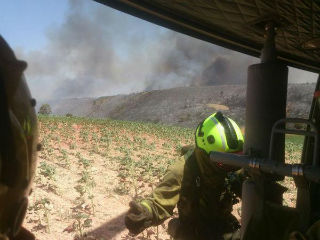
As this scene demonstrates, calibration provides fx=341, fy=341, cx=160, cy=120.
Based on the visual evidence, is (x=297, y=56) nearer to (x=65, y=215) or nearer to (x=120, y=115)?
(x=65, y=215)

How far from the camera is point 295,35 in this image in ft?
11.1

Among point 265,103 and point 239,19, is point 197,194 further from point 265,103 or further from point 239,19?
point 239,19

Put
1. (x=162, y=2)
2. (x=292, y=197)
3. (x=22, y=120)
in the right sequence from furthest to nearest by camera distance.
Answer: (x=292, y=197) → (x=162, y=2) → (x=22, y=120)

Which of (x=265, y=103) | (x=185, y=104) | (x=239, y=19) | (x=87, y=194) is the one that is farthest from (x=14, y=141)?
(x=185, y=104)

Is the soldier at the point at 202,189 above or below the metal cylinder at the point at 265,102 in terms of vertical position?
below

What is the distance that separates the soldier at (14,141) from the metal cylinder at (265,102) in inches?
75.0

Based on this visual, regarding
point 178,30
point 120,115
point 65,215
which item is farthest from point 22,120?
point 120,115

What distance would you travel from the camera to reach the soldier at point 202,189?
3223mm

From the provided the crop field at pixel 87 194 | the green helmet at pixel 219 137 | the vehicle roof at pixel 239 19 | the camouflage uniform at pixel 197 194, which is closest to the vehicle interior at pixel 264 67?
the vehicle roof at pixel 239 19

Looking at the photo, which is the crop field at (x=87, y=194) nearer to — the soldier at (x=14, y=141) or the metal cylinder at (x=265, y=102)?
the metal cylinder at (x=265, y=102)

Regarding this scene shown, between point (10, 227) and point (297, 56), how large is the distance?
414 cm

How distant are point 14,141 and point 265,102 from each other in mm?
2140

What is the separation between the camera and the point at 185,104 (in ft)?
179

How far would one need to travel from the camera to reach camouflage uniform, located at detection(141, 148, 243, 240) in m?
3.36
